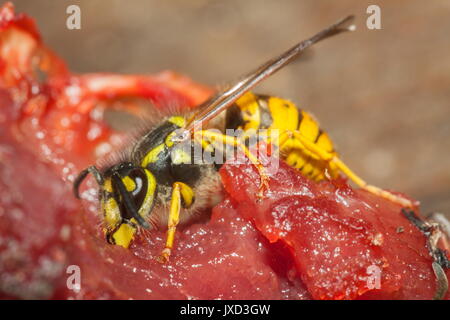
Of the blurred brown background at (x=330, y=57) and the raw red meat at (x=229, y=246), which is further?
the blurred brown background at (x=330, y=57)

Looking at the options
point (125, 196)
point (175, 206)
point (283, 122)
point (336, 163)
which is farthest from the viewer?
point (283, 122)

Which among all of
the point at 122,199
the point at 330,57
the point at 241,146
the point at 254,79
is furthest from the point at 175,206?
the point at 330,57

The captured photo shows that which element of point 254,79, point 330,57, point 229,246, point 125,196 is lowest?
point 229,246

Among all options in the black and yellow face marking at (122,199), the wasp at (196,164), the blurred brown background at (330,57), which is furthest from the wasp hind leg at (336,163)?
the blurred brown background at (330,57)

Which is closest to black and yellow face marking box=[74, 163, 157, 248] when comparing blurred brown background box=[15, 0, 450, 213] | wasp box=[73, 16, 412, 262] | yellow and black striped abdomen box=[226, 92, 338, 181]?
wasp box=[73, 16, 412, 262]

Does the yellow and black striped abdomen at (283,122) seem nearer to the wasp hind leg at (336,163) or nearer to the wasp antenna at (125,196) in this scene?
the wasp hind leg at (336,163)

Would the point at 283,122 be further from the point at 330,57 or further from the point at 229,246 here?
the point at 330,57
